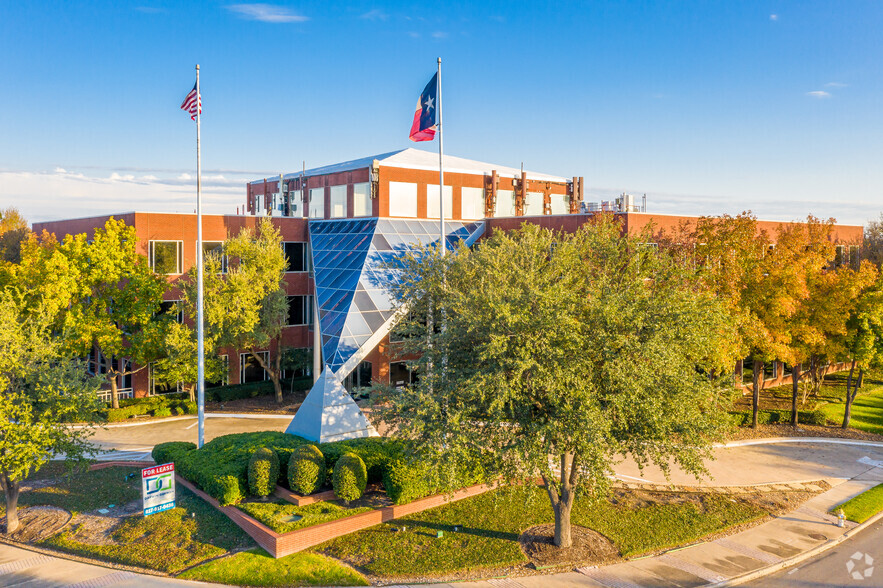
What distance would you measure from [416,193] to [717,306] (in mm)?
27438

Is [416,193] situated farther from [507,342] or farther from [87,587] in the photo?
[87,587]

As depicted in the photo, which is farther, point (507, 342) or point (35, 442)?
point (35, 442)

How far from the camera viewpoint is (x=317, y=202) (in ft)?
154

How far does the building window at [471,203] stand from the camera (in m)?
43.6

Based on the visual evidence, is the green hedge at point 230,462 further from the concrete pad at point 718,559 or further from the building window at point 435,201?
the building window at point 435,201

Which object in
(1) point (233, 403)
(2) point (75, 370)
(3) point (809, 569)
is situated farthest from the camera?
(1) point (233, 403)

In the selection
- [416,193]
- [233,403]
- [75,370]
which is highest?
[416,193]

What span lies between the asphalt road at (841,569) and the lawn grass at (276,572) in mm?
10087

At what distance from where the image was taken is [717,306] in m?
16.9

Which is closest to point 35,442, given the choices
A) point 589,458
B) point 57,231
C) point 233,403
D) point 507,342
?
point 507,342

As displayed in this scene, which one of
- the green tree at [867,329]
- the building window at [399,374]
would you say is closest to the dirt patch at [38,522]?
the building window at [399,374]

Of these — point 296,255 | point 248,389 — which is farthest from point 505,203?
point 248,389

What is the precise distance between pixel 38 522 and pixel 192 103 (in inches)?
566

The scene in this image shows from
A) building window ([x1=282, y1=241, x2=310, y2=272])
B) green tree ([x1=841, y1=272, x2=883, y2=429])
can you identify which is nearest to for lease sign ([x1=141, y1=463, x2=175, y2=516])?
building window ([x1=282, y1=241, x2=310, y2=272])
